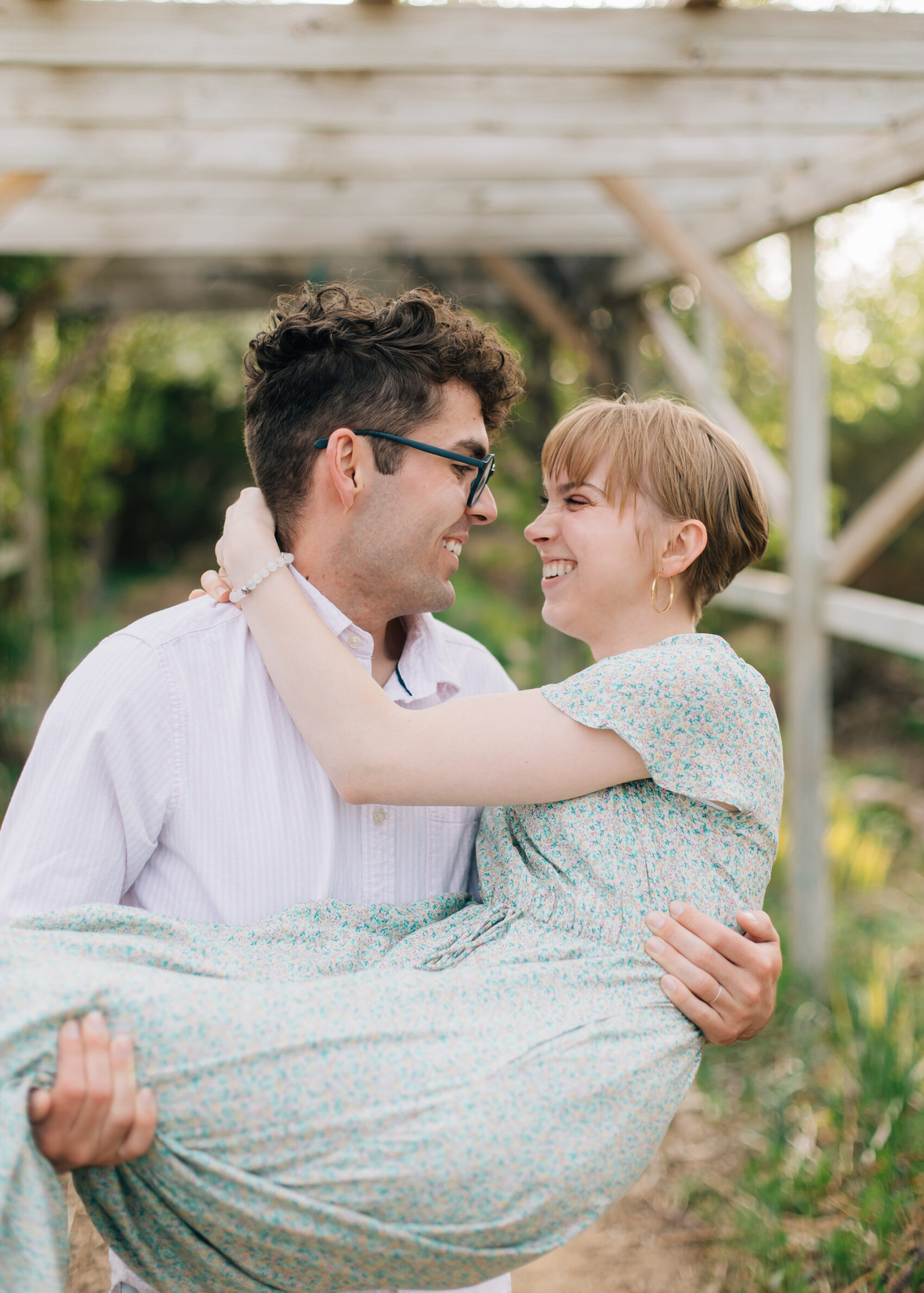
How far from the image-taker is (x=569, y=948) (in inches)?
56.8

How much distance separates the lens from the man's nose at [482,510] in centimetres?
179

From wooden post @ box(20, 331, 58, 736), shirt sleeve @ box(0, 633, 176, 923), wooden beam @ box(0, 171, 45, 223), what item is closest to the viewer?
shirt sleeve @ box(0, 633, 176, 923)

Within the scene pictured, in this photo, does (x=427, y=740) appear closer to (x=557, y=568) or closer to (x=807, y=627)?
(x=557, y=568)

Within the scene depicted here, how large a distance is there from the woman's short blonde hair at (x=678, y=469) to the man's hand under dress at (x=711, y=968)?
529mm

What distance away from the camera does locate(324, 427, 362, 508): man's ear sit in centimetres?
169

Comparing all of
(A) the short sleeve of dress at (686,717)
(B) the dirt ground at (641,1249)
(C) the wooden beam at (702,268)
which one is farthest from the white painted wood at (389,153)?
(B) the dirt ground at (641,1249)

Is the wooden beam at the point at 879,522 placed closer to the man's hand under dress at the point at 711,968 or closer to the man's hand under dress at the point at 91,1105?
the man's hand under dress at the point at 711,968

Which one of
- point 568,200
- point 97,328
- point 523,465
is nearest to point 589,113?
point 568,200

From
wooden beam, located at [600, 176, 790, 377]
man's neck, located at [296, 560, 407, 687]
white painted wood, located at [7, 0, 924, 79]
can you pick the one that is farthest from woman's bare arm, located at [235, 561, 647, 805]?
wooden beam, located at [600, 176, 790, 377]

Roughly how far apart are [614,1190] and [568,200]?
4249 millimetres

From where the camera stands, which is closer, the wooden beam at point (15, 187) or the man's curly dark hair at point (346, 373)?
the man's curly dark hair at point (346, 373)

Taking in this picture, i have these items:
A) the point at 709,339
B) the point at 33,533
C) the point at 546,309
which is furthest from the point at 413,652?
the point at 33,533

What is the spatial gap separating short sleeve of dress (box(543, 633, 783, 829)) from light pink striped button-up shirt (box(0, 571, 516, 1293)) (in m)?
0.36

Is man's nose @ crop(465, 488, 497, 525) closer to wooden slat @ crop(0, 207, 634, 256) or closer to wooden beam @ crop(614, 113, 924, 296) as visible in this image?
wooden beam @ crop(614, 113, 924, 296)
